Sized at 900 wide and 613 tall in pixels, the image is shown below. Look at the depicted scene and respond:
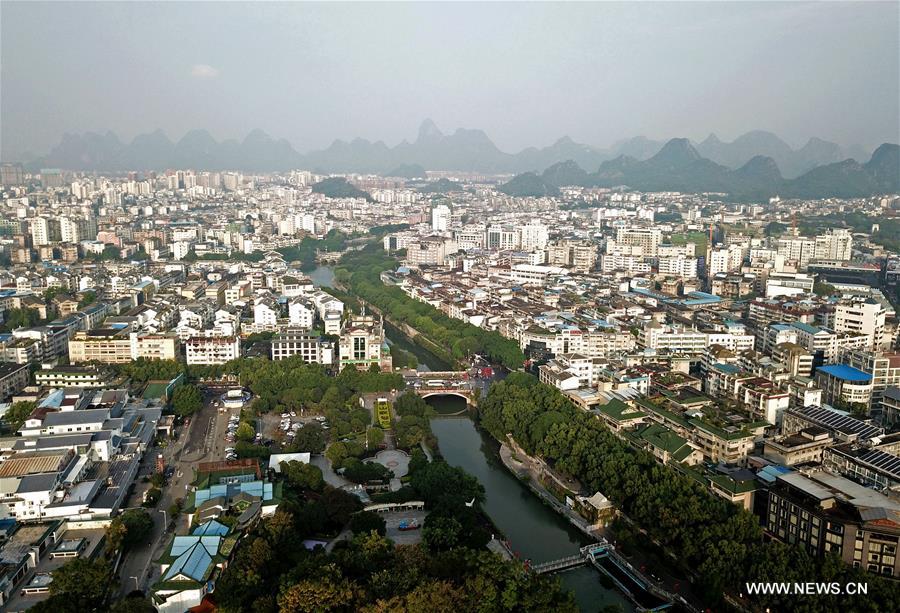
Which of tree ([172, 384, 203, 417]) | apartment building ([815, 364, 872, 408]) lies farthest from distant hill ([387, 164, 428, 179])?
apartment building ([815, 364, 872, 408])

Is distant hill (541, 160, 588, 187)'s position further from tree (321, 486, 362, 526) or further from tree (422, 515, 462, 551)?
tree (422, 515, 462, 551)

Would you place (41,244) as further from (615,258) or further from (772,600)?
(772,600)

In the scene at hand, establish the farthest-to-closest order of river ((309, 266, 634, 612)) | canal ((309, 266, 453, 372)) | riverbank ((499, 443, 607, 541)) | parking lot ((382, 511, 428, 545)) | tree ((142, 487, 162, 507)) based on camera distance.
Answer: canal ((309, 266, 453, 372)) → tree ((142, 487, 162, 507)) → riverbank ((499, 443, 607, 541)) → parking lot ((382, 511, 428, 545)) → river ((309, 266, 634, 612))

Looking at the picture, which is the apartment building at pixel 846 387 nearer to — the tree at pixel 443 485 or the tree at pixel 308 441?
the tree at pixel 443 485

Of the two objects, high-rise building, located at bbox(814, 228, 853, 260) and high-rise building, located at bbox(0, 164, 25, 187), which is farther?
high-rise building, located at bbox(0, 164, 25, 187)

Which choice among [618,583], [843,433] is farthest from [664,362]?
[618,583]

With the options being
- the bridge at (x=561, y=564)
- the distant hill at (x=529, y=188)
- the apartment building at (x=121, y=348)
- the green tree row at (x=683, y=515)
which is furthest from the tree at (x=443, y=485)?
the distant hill at (x=529, y=188)
